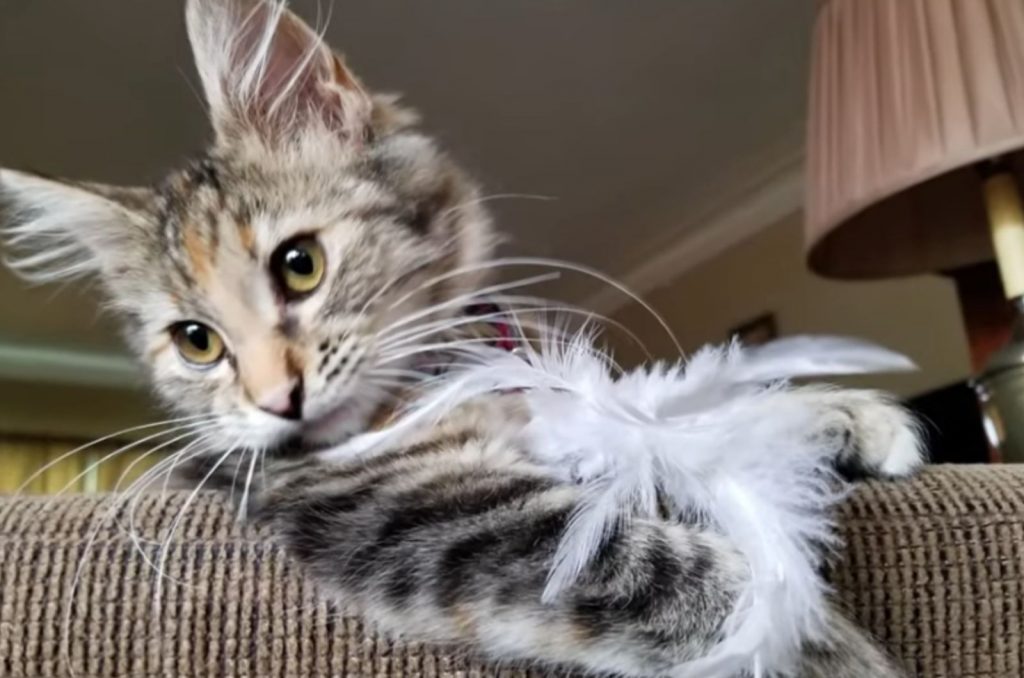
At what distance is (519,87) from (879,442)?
1662mm

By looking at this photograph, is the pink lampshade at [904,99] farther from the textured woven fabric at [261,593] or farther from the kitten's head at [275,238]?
the textured woven fabric at [261,593]

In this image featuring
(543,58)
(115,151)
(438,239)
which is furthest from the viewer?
(115,151)

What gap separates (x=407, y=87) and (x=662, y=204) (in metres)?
0.90

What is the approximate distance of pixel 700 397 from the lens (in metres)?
0.58

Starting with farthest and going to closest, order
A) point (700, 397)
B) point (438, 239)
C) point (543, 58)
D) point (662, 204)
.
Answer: point (662, 204)
point (543, 58)
point (438, 239)
point (700, 397)

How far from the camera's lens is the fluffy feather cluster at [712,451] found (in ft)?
1.55

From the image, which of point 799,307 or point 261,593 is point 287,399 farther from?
point 799,307

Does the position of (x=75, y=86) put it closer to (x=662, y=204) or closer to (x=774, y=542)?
(x=662, y=204)

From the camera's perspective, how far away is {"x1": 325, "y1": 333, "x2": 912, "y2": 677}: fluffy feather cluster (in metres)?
0.47

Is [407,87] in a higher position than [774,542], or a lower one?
higher

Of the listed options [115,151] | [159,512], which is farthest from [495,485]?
[115,151]

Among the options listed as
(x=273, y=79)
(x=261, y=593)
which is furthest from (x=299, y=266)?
(x=261, y=593)

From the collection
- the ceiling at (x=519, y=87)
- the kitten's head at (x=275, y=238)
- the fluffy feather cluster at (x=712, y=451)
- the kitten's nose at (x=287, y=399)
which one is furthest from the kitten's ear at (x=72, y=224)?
the ceiling at (x=519, y=87)

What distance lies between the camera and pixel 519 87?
2.14 meters
